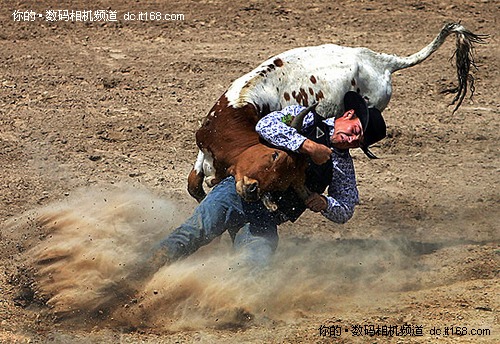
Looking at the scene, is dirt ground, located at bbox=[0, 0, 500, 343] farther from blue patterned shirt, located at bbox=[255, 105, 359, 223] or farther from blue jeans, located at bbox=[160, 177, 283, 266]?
blue patterned shirt, located at bbox=[255, 105, 359, 223]

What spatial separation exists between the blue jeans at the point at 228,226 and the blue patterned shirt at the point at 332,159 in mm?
368

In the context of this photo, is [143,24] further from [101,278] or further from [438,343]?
[438,343]

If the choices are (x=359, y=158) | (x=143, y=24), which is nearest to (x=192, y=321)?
(x=359, y=158)

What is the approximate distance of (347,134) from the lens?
4.82m

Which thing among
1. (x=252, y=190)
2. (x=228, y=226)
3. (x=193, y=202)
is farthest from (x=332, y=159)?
(x=193, y=202)

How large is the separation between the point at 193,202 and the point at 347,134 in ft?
7.06

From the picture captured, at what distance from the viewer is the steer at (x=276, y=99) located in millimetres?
4762

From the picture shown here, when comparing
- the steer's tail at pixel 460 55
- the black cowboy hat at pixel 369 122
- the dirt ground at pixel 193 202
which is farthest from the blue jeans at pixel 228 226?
the steer's tail at pixel 460 55

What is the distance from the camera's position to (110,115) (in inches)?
320

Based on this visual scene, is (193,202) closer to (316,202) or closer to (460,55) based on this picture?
(316,202)

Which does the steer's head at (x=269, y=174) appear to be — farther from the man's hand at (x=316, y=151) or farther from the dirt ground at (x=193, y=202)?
the dirt ground at (x=193, y=202)

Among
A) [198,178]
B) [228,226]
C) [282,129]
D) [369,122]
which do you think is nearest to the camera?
[282,129]

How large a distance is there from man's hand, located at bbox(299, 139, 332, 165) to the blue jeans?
1.73 ft

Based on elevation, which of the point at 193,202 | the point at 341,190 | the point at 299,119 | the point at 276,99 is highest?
the point at 299,119
